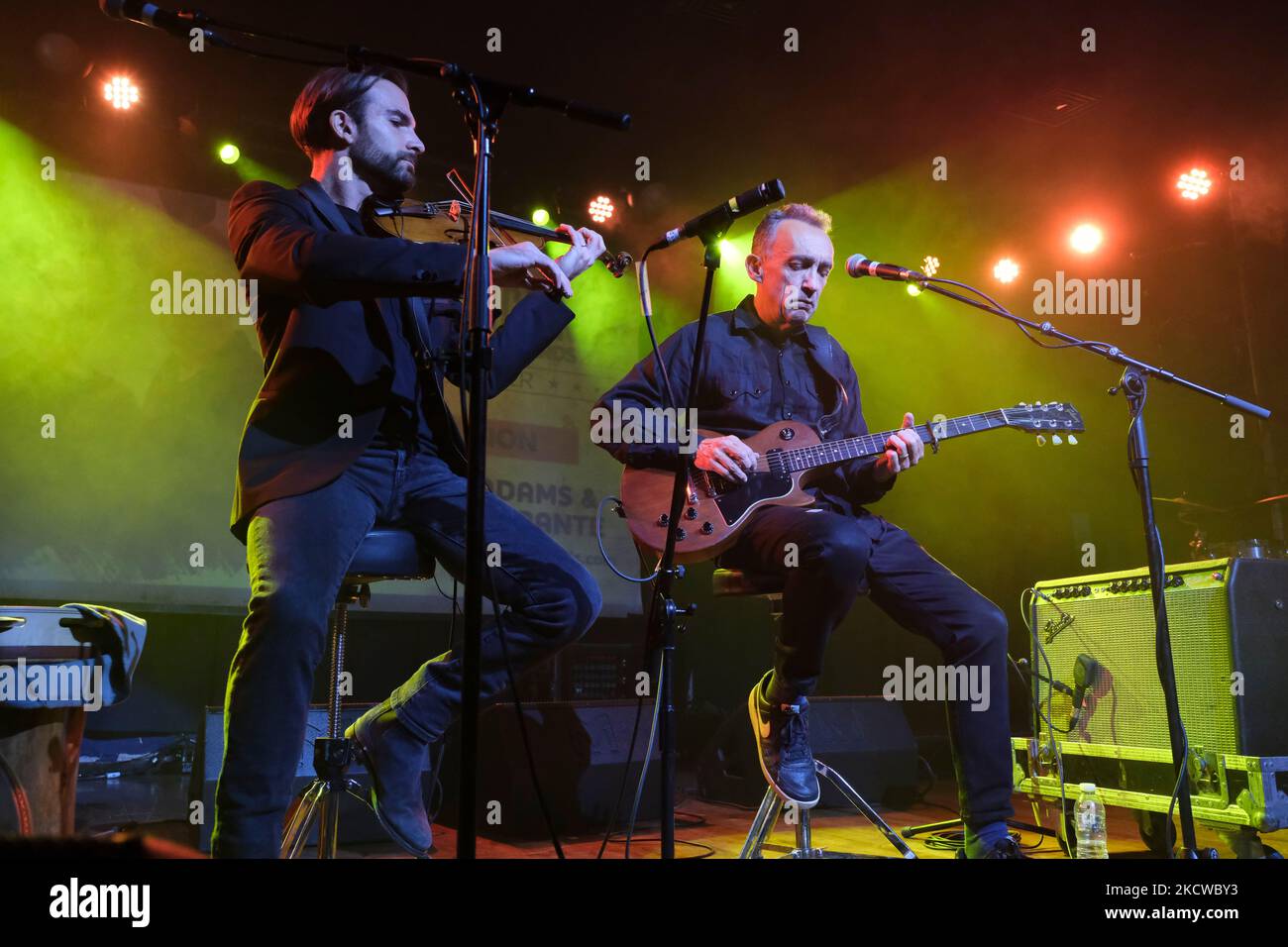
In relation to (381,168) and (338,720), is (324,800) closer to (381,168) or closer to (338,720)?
(338,720)

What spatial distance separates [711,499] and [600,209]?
473cm

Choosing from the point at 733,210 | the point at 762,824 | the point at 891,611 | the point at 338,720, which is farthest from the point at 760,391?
the point at 338,720

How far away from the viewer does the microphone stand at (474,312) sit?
1.86m

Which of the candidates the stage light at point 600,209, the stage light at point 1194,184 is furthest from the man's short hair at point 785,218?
the stage light at point 600,209

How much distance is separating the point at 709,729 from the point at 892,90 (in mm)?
4415

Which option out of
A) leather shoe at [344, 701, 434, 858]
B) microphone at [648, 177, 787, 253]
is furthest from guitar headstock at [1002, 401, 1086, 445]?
leather shoe at [344, 701, 434, 858]

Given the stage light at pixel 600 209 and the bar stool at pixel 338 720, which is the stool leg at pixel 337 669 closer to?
the bar stool at pixel 338 720

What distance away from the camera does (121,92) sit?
586cm

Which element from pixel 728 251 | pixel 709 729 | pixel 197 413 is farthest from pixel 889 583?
pixel 728 251

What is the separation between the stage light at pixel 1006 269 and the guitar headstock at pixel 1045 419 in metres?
3.74

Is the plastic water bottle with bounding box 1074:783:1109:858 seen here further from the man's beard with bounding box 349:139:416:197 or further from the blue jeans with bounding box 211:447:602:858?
the man's beard with bounding box 349:139:416:197

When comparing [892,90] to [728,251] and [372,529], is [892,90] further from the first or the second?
[372,529]
